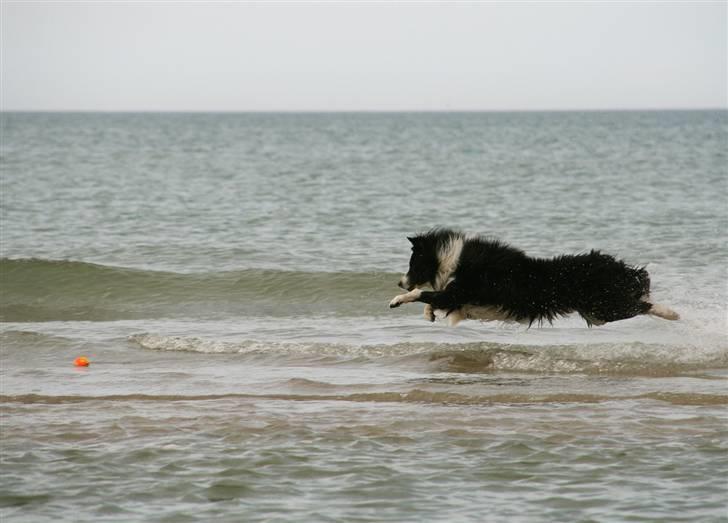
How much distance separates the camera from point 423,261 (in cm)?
967

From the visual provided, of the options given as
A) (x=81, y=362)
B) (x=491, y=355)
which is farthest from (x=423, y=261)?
(x=81, y=362)

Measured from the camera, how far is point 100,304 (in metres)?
14.2

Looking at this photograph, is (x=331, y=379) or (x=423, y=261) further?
(x=423, y=261)

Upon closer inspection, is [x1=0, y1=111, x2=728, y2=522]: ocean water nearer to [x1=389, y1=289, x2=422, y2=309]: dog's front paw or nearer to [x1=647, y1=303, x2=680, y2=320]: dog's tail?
[x1=647, y1=303, x2=680, y2=320]: dog's tail

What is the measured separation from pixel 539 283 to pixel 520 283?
0.17 meters

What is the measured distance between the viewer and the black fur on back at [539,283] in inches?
365

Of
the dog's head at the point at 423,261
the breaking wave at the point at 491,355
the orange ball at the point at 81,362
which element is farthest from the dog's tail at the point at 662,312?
the orange ball at the point at 81,362

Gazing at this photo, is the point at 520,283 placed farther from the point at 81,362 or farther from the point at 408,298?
the point at 81,362

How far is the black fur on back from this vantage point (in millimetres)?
9273

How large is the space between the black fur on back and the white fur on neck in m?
0.02

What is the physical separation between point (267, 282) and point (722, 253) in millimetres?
7177

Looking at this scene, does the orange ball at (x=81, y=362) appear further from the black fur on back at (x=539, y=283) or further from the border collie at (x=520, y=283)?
the black fur on back at (x=539, y=283)

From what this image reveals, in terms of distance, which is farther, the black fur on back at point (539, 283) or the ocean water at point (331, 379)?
the black fur on back at point (539, 283)

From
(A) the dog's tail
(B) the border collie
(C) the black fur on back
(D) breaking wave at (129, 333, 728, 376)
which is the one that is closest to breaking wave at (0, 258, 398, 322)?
(D) breaking wave at (129, 333, 728, 376)
